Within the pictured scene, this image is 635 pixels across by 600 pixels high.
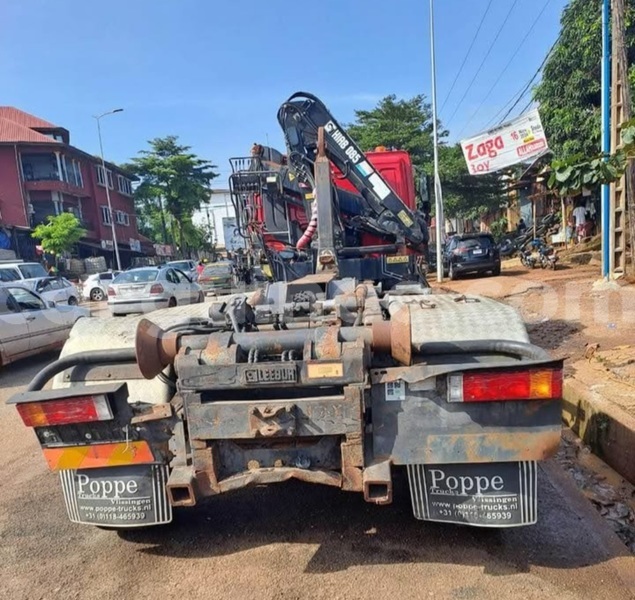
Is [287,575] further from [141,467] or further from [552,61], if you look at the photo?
[552,61]

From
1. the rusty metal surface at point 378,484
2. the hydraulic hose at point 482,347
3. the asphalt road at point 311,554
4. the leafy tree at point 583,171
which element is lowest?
the asphalt road at point 311,554

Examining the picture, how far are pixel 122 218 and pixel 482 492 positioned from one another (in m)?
46.9

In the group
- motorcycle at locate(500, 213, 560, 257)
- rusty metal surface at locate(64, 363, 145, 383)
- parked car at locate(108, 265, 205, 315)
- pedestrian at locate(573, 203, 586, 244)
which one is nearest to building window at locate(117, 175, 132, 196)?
motorcycle at locate(500, 213, 560, 257)

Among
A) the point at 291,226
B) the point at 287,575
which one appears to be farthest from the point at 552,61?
the point at 287,575

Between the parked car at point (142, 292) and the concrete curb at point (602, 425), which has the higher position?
the parked car at point (142, 292)

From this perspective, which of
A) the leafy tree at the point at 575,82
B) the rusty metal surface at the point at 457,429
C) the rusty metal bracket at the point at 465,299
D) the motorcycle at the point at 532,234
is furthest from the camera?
the motorcycle at the point at 532,234

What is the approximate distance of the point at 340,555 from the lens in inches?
103

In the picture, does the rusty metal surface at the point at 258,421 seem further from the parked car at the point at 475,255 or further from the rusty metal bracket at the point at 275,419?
the parked car at the point at 475,255

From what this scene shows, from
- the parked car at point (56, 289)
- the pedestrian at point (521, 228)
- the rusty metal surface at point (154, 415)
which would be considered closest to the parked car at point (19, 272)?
the parked car at point (56, 289)

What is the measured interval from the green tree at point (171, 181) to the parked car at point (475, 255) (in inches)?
1439

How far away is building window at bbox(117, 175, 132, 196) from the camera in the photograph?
45.7 meters

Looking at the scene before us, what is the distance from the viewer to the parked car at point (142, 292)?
13336mm

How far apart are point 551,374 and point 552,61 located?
19328mm

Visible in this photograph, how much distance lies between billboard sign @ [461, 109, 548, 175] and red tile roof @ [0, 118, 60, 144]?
2971 centimetres
